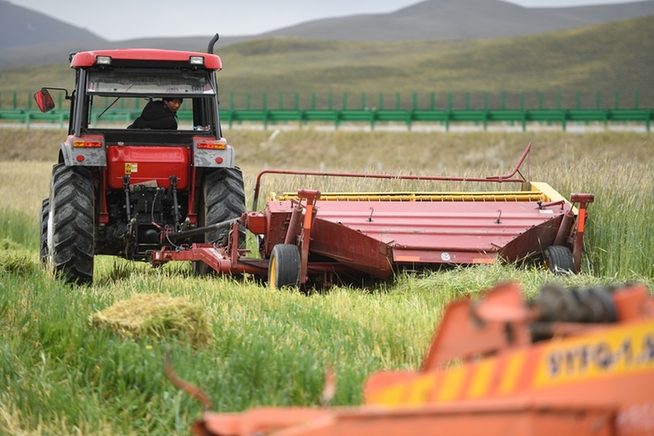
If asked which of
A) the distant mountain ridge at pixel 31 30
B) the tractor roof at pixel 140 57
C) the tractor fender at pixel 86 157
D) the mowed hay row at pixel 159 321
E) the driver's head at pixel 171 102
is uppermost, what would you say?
the distant mountain ridge at pixel 31 30

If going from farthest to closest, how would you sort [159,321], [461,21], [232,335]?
[461,21] → [232,335] → [159,321]

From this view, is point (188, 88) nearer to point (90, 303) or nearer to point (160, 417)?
point (90, 303)

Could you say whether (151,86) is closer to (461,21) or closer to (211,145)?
(211,145)

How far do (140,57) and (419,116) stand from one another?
30.3 m

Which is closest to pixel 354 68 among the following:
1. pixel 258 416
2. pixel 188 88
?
pixel 188 88

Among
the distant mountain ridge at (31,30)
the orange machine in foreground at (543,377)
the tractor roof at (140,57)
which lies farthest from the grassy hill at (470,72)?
the distant mountain ridge at (31,30)

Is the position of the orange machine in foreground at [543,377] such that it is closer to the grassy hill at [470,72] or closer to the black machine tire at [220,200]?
the black machine tire at [220,200]

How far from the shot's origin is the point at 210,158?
27.7ft

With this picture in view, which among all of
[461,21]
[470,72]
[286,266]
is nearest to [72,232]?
[286,266]

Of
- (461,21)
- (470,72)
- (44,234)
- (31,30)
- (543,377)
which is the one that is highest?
(461,21)

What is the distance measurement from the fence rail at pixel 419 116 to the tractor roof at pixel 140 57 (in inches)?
1018

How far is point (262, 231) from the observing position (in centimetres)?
791

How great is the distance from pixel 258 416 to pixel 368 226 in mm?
5307

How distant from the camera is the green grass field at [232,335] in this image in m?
4.01
